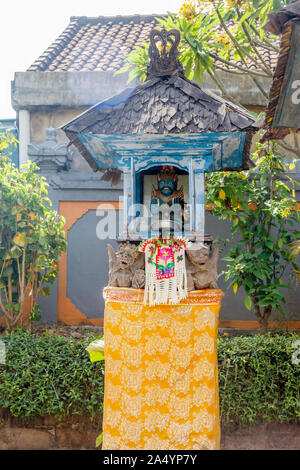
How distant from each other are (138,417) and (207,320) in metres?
0.88

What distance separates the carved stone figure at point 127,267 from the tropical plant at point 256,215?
2022 mm

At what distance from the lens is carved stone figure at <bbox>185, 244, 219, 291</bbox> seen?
3.40 meters

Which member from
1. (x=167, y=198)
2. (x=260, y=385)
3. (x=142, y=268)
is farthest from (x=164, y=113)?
(x=260, y=385)

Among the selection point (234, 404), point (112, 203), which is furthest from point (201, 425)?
point (112, 203)

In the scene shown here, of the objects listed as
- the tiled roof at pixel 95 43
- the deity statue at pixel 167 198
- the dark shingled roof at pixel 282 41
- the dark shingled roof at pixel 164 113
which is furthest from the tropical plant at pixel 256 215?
the tiled roof at pixel 95 43

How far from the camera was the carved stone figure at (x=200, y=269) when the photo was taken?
11.1ft

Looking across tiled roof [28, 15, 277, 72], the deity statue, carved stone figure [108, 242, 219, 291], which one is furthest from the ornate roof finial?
tiled roof [28, 15, 277, 72]

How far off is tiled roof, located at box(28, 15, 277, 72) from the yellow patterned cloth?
521 centimetres

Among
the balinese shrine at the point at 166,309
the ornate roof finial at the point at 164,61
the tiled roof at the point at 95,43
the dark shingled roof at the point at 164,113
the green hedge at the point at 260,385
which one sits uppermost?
the tiled roof at the point at 95,43

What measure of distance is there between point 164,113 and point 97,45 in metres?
6.33

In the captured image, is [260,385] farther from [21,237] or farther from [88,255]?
[88,255]

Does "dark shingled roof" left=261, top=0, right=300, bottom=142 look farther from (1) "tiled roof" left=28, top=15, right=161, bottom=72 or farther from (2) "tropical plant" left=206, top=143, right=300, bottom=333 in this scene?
(1) "tiled roof" left=28, top=15, right=161, bottom=72

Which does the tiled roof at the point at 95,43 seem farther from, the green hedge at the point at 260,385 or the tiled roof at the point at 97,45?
the green hedge at the point at 260,385
